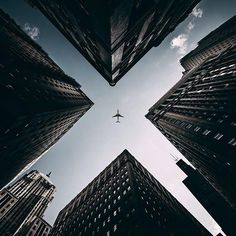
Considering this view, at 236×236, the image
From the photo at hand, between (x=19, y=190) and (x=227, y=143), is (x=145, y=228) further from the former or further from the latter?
(x=19, y=190)

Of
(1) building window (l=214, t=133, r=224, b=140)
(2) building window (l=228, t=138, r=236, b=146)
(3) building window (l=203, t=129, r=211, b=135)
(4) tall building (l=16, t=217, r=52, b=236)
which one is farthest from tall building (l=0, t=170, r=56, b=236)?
(2) building window (l=228, t=138, r=236, b=146)

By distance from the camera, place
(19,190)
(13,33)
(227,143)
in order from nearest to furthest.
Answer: (227,143) → (13,33) → (19,190)

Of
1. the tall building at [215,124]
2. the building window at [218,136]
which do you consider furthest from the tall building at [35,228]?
the building window at [218,136]

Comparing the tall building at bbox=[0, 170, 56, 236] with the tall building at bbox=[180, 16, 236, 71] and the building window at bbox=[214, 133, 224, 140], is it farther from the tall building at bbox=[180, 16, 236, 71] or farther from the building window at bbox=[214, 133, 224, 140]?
the tall building at bbox=[180, 16, 236, 71]

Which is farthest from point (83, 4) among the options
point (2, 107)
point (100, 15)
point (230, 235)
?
point (230, 235)

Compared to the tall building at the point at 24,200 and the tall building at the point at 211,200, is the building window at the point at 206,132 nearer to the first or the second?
the tall building at the point at 211,200

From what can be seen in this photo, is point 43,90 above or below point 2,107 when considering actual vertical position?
above

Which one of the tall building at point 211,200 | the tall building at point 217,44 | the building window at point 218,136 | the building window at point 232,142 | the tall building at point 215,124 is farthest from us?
the tall building at point 217,44
